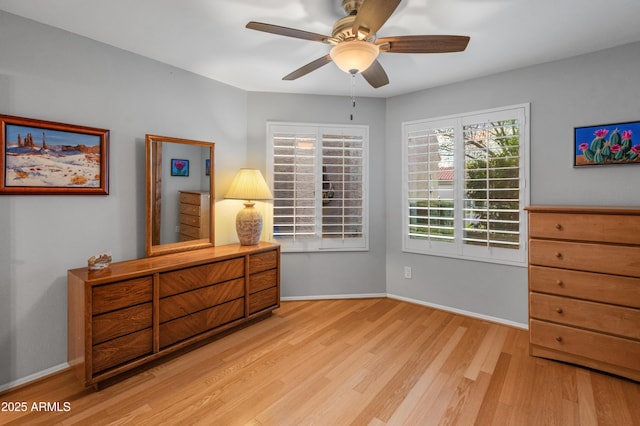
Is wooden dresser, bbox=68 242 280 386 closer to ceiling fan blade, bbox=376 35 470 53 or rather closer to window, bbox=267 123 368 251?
window, bbox=267 123 368 251

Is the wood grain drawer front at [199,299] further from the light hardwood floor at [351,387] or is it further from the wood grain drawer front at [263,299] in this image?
the light hardwood floor at [351,387]

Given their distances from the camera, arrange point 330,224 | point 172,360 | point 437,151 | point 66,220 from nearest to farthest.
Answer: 1. point 66,220
2. point 172,360
3. point 437,151
4. point 330,224

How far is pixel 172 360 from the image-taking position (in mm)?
2332

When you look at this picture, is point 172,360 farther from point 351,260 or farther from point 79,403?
point 351,260

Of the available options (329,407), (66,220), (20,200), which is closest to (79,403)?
(66,220)

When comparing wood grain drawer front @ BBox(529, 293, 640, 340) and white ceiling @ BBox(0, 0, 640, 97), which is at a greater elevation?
white ceiling @ BBox(0, 0, 640, 97)

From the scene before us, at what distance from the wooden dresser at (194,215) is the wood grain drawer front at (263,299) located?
2.55 feet

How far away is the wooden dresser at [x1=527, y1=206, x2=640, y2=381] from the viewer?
2.04 metres

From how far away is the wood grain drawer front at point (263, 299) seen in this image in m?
2.89

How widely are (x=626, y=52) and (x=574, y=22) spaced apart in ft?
2.47

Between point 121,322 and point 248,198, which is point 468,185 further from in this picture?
point 121,322

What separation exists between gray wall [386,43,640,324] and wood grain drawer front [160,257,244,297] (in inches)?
77.1

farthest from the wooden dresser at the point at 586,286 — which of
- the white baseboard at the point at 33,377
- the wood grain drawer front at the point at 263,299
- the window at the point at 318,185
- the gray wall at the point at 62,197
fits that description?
the white baseboard at the point at 33,377

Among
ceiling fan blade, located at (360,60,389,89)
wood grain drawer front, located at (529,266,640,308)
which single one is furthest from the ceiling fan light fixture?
wood grain drawer front, located at (529,266,640,308)
